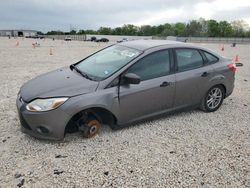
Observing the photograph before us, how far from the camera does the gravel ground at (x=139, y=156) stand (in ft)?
8.75

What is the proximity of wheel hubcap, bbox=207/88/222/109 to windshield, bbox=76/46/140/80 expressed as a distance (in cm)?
192

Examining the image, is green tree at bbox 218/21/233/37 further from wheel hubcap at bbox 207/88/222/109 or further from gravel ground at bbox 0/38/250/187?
gravel ground at bbox 0/38/250/187

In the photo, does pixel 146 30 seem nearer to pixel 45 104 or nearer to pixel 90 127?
pixel 90 127

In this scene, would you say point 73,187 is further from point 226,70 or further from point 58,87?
point 226,70

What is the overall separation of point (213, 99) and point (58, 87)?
3.17 metres

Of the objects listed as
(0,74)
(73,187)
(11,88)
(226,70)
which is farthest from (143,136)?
(0,74)

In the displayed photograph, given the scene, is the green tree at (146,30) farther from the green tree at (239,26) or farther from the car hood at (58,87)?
the car hood at (58,87)

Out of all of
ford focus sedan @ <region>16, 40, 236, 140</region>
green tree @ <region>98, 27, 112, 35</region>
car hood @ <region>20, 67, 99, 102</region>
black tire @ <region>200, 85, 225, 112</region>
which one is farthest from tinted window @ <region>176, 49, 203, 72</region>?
green tree @ <region>98, 27, 112, 35</region>

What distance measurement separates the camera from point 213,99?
4.68m

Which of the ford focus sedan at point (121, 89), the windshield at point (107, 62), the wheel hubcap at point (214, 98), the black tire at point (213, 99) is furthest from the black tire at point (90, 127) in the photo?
the wheel hubcap at point (214, 98)

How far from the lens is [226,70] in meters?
4.69

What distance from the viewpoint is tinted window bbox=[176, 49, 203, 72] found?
4102 mm

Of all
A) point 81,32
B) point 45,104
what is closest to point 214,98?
point 45,104

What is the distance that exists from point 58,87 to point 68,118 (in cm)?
51
